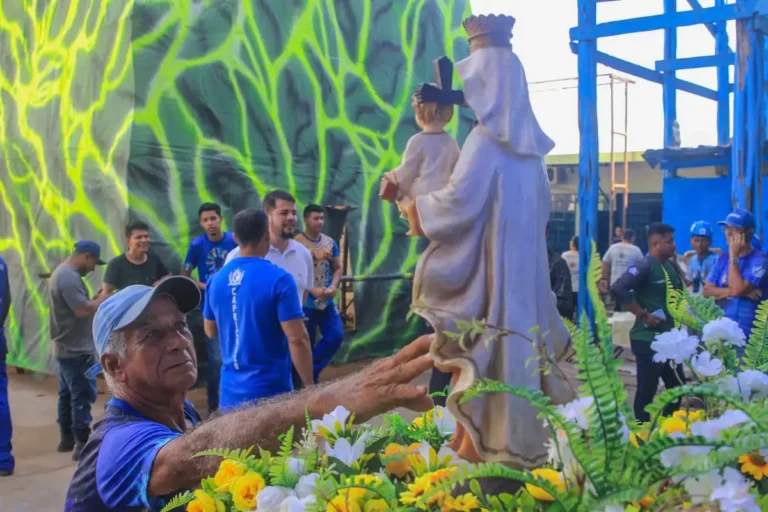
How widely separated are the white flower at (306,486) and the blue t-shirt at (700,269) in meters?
4.99

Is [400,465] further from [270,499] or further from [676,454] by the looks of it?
[676,454]

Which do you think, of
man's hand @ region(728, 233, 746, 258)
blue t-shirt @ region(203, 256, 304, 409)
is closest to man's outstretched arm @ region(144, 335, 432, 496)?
blue t-shirt @ region(203, 256, 304, 409)

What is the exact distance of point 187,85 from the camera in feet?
21.8

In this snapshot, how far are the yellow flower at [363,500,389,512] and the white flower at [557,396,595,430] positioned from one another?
1.37ft

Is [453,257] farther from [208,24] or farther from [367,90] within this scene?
[367,90]

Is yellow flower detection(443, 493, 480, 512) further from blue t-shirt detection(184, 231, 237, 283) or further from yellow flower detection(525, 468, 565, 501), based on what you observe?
blue t-shirt detection(184, 231, 237, 283)

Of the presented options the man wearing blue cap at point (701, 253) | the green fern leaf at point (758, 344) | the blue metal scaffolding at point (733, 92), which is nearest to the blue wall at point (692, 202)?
the blue metal scaffolding at point (733, 92)

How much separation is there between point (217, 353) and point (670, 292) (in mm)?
4463

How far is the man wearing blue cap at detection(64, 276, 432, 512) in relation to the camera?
1.61 meters

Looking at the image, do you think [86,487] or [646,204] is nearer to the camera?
[86,487]

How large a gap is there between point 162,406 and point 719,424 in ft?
4.39

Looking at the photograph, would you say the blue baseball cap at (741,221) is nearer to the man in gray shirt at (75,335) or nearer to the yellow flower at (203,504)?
the yellow flower at (203,504)

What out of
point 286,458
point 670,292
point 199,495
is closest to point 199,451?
point 199,495

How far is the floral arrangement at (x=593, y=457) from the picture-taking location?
108 centimetres
